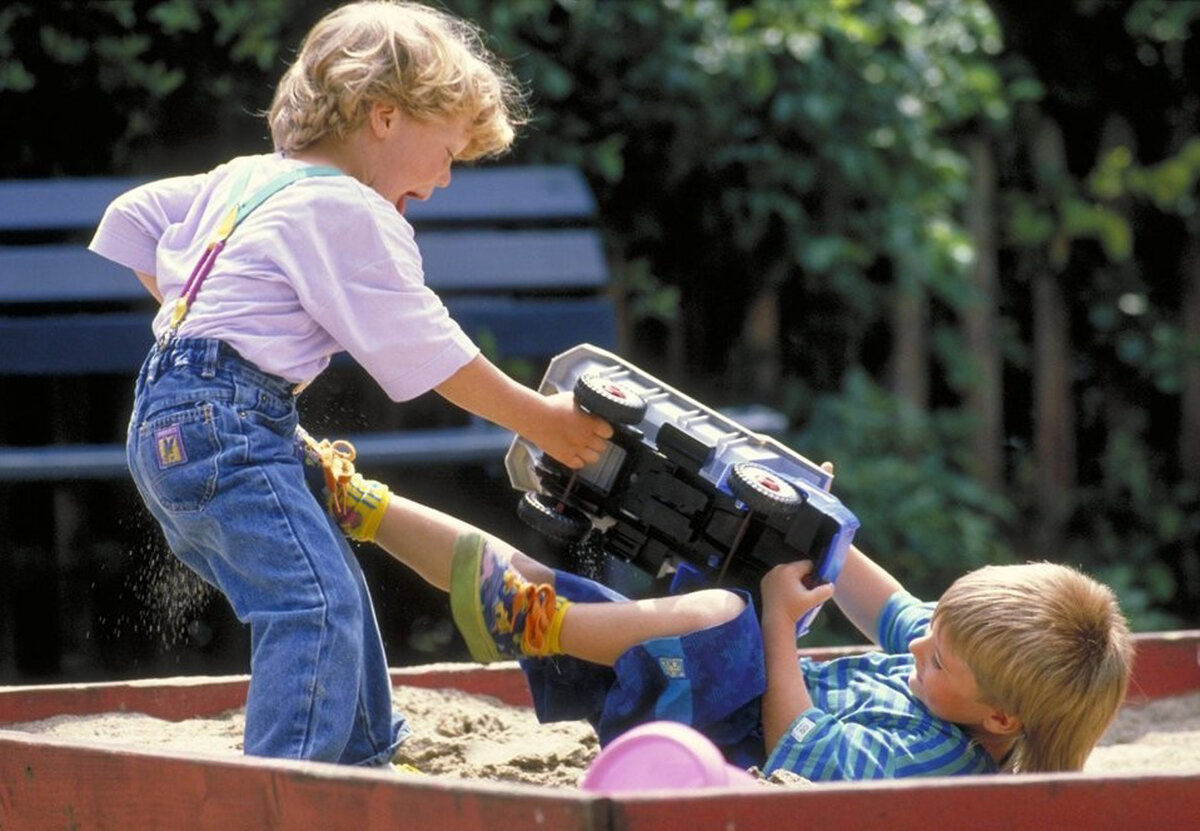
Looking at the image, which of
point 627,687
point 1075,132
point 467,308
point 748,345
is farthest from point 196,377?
point 1075,132

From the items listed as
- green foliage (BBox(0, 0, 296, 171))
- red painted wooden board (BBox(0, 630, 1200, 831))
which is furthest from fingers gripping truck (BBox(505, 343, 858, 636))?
green foliage (BBox(0, 0, 296, 171))

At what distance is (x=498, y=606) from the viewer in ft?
8.55

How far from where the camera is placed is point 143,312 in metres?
4.43

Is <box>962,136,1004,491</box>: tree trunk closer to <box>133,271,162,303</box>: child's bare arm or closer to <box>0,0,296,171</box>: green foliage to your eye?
<box>0,0,296,171</box>: green foliage

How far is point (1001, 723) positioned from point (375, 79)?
1163 millimetres

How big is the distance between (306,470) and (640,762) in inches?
35.1

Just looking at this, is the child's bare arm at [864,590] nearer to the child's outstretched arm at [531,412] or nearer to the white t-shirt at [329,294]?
the child's outstretched arm at [531,412]

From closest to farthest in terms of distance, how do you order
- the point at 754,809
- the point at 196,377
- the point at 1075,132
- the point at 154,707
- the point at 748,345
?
the point at 754,809 < the point at 196,377 < the point at 154,707 < the point at 748,345 < the point at 1075,132

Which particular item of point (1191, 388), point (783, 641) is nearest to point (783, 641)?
point (783, 641)

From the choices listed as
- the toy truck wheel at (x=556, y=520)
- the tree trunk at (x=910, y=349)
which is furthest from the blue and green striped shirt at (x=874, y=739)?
the tree trunk at (x=910, y=349)

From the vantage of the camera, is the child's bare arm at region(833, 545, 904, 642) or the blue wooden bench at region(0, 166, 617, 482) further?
the blue wooden bench at region(0, 166, 617, 482)

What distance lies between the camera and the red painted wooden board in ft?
5.91

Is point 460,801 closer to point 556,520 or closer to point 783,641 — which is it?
point 783,641

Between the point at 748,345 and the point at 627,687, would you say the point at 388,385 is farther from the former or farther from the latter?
the point at 748,345
